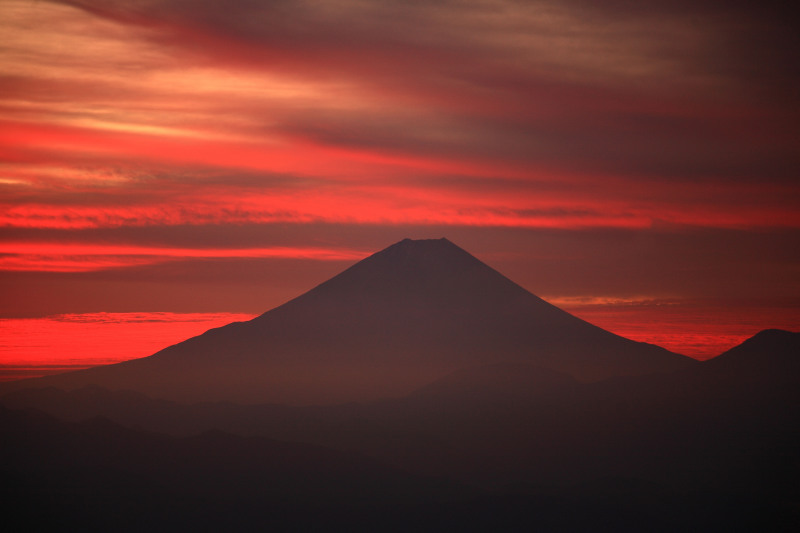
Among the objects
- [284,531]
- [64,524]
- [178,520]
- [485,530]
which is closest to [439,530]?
[485,530]

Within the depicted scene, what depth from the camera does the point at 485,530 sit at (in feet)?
654

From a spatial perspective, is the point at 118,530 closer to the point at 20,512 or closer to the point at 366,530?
the point at 20,512

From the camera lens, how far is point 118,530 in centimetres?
19288

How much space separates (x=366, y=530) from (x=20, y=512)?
64900 millimetres

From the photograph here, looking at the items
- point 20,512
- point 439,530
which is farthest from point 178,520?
point 439,530

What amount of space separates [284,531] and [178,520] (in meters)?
20.7

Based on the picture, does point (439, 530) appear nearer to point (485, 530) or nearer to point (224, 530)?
point (485, 530)

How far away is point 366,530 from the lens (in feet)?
652

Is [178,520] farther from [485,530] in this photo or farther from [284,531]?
[485,530]

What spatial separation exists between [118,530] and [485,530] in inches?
2725

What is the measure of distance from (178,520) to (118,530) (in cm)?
1170

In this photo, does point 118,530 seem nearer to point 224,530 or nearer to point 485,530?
point 224,530

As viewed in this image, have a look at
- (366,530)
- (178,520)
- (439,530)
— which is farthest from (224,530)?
(439,530)

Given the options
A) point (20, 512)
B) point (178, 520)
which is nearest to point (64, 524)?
point (20, 512)
